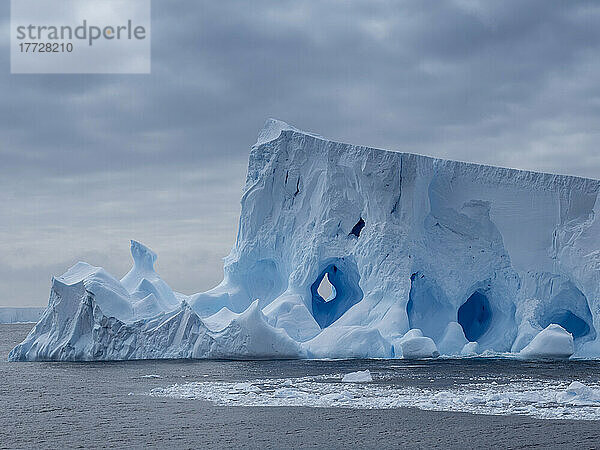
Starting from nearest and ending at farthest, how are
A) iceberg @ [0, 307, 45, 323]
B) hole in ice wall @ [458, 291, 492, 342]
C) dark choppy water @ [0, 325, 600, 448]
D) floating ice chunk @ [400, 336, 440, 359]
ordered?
dark choppy water @ [0, 325, 600, 448], floating ice chunk @ [400, 336, 440, 359], hole in ice wall @ [458, 291, 492, 342], iceberg @ [0, 307, 45, 323]

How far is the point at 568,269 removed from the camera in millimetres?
23094

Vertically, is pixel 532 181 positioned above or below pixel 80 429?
above

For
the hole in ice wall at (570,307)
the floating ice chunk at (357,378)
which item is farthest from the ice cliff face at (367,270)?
the floating ice chunk at (357,378)

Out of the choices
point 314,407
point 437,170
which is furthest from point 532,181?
point 314,407

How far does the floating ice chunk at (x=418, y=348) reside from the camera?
21.7 metres

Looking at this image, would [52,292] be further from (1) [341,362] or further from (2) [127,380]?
(1) [341,362]

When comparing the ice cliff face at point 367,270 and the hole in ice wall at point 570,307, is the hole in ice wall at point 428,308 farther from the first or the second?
the hole in ice wall at point 570,307

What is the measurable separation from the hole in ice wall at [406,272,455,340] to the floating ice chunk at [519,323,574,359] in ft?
9.94

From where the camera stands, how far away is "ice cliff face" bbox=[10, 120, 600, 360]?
21.6 metres

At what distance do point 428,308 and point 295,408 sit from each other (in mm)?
12799

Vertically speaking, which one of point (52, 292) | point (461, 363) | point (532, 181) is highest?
point (532, 181)

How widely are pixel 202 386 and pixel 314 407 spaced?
11.2ft

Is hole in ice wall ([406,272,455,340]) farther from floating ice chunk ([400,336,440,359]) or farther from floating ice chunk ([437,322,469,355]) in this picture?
floating ice chunk ([400,336,440,359])

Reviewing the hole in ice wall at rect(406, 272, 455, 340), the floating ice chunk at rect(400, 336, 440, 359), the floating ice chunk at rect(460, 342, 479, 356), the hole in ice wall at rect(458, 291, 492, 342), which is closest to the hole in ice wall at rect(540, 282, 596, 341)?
the hole in ice wall at rect(458, 291, 492, 342)
